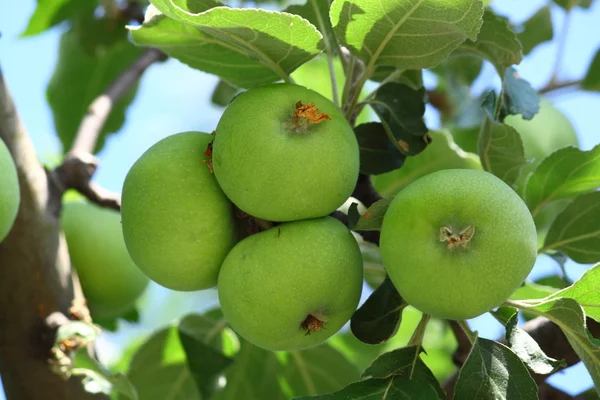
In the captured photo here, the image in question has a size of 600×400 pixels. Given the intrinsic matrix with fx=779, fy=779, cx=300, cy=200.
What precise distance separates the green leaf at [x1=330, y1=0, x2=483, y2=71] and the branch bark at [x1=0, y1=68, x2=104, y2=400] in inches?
24.0

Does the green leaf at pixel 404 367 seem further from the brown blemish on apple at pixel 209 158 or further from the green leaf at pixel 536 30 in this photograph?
the green leaf at pixel 536 30

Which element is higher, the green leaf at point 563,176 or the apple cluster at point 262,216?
the apple cluster at point 262,216

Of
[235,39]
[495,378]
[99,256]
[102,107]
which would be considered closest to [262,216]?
[235,39]

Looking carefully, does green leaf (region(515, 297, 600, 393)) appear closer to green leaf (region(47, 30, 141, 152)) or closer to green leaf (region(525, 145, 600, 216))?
green leaf (region(525, 145, 600, 216))

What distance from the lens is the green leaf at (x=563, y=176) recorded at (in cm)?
121

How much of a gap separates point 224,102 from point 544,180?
0.81 metres

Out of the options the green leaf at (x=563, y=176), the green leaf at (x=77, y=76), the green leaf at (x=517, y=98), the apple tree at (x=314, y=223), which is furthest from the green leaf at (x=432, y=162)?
the green leaf at (x=77, y=76)

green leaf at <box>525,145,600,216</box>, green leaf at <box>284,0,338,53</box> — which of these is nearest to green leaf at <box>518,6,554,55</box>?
green leaf at <box>525,145,600,216</box>

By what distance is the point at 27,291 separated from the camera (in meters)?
1.27

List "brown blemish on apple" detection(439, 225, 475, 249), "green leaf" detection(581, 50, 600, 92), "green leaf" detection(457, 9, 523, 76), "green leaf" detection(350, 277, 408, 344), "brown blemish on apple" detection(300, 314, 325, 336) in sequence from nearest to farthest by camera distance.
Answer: "brown blemish on apple" detection(439, 225, 475, 249) < "brown blemish on apple" detection(300, 314, 325, 336) < "green leaf" detection(350, 277, 408, 344) < "green leaf" detection(457, 9, 523, 76) < "green leaf" detection(581, 50, 600, 92)

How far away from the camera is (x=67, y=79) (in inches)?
90.9

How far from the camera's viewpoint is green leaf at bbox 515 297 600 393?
0.93 m

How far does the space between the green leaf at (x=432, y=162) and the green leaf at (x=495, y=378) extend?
0.56 metres

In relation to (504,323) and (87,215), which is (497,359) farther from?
(87,215)
